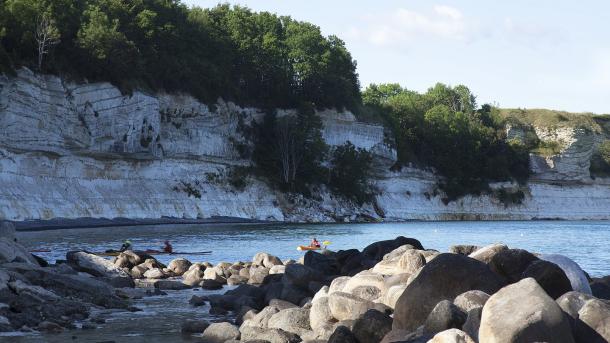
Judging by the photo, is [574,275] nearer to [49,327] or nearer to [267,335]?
[267,335]

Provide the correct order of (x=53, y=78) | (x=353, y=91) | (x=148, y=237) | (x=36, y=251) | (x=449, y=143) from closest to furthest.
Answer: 1. (x=36, y=251)
2. (x=148, y=237)
3. (x=53, y=78)
4. (x=353, y=91)
5. (x=449, y=143)

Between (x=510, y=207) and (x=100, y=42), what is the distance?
59.0 m

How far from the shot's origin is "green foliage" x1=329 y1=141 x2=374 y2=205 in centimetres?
9281

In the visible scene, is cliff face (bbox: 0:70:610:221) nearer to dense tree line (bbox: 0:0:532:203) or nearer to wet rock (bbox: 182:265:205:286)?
dense tree line (bbox: 0:0:532:203)

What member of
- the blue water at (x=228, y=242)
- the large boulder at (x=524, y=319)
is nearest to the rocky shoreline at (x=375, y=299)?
the large boulder at (x=524, y=319)

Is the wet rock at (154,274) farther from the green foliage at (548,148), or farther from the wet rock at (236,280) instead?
the green foliage at (548,148)

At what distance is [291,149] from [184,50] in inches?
561

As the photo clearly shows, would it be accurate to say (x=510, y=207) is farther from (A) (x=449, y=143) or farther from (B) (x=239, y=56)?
(B) (x=239, y=56)

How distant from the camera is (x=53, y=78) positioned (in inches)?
2463

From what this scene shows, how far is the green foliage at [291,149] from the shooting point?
87688mm

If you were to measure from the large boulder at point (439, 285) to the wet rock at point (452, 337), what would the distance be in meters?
2.36

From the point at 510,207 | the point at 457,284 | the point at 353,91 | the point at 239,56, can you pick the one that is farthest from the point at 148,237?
the point at 510,207

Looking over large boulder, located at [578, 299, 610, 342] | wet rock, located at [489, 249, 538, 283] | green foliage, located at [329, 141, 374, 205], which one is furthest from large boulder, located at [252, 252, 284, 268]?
green foliage, located at [329, 141, 374, 205]

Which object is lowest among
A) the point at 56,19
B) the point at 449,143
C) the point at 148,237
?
the point at 148,237
